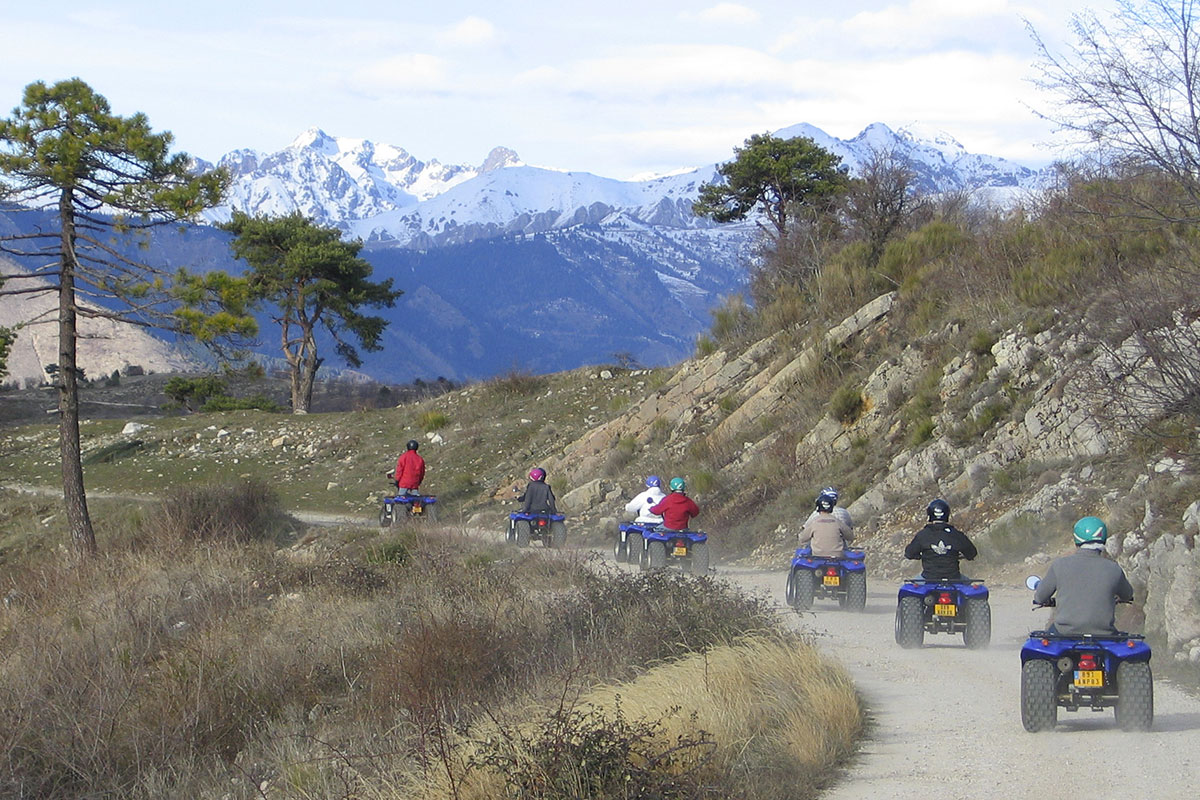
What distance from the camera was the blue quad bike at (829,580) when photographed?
48.3ft

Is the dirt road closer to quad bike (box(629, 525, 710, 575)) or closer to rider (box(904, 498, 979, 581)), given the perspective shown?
rider (box(904, 498, 979, 581))

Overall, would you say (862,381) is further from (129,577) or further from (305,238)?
(305,238)

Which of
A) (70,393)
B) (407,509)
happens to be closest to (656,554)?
(407,509)

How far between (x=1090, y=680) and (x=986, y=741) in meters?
0.89

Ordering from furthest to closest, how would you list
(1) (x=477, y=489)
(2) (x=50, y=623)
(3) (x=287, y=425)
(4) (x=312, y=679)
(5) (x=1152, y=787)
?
(3) (x=287, y=425)
(1) (x=477, y=489)
(2) (x=50, y=623)
(4) (x=312, y=679)
(5) (x=1152, y=787)

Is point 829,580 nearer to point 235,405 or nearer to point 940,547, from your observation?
point 940,547

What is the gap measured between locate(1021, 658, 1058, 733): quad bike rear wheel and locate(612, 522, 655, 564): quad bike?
1080cm

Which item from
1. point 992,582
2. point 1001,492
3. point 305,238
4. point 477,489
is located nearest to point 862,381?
point 1001,492

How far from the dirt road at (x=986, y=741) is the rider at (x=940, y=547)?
78 cm

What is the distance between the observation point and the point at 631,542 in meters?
19.7

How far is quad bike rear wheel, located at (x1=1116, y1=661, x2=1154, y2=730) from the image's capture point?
8.35m

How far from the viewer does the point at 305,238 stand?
5709cm

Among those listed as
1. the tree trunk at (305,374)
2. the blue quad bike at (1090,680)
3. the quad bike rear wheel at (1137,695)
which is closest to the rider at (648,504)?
the blue quad bike at (1090,680)

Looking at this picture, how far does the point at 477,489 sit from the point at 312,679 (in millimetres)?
22166
